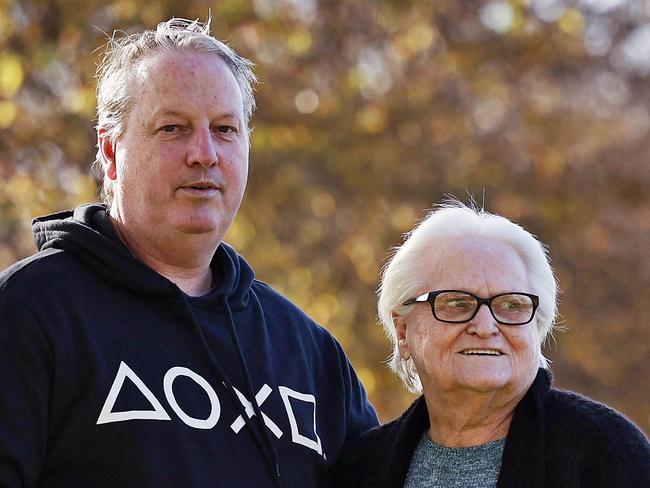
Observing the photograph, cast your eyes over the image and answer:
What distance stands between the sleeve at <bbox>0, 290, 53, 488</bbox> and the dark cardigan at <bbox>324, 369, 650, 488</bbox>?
109cm

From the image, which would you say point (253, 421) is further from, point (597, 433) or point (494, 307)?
point (597, 433)

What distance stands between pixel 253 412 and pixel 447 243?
0.77 m

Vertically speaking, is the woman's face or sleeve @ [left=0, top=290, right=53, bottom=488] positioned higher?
the woman's face

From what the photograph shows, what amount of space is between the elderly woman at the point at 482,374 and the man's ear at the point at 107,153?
93 centimetres

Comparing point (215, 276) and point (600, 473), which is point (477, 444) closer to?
point (600, 473)

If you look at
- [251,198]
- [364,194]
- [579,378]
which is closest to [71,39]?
[251,198]

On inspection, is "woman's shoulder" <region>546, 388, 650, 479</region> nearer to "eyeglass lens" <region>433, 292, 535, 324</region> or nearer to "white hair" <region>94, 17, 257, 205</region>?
"eyeglass lens" <region>433, 292, 535, 324</region>

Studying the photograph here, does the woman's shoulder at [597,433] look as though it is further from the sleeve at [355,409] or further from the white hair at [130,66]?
the white hair at [130,66]

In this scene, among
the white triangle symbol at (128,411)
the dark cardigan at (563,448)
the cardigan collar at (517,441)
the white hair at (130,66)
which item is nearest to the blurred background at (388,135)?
the white hair at (130,66)

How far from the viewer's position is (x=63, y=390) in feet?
11.1

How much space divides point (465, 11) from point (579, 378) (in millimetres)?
5056

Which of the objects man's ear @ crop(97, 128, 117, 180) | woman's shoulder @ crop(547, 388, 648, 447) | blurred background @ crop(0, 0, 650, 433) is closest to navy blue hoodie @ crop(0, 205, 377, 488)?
man's ear @ crop(97, 128, 117, 180)

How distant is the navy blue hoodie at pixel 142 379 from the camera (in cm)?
336

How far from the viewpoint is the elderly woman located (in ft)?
11.5
